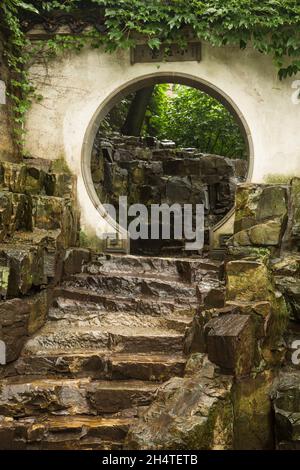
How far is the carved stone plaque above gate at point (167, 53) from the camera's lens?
737 cm

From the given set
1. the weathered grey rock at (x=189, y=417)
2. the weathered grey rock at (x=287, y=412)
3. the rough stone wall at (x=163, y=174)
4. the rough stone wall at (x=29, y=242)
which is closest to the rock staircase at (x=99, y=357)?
the rough stone wall at (x=29, y=242)

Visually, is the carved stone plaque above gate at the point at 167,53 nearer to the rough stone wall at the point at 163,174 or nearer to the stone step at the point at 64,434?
the rough stone wall at the point at 163,174

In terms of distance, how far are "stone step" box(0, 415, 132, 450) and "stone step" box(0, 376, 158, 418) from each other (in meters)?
0.13

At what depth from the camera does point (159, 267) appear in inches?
255

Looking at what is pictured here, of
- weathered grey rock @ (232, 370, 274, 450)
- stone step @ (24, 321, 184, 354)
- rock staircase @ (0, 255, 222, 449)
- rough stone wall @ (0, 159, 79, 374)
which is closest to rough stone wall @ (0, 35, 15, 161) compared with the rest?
rough stone wall @ (0, 159, 79, 374)

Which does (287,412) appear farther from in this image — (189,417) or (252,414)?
(189,417)

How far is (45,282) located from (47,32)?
4.14m

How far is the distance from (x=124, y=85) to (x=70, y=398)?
4.90 m

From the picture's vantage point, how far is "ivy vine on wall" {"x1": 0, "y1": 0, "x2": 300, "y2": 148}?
6809 mm

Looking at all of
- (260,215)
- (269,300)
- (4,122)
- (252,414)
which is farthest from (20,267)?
(4,122)

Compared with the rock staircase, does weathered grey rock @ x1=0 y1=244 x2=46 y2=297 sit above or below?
above

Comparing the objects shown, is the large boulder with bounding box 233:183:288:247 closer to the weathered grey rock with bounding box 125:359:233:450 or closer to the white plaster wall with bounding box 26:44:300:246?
the white plaster wall with bounding box 26:44:300:246

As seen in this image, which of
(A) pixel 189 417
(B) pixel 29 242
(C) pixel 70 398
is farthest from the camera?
(B) pixel 29 242

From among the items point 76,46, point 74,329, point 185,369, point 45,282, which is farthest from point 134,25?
point 185,369
